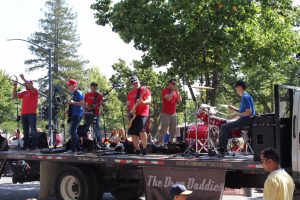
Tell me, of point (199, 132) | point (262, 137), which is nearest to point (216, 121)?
point (199, 132)

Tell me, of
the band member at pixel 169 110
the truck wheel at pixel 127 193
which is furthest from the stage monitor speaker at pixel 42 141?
the band member at pixel 169 110

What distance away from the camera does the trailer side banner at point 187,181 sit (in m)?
8.95

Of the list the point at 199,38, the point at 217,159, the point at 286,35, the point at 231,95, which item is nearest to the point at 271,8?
the point at 286,35

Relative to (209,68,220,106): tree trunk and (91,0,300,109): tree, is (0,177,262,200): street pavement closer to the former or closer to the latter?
(91,0,300,109): tree

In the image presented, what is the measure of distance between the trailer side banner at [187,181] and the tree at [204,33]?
31.0ft

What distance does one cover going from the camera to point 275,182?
17.8ft

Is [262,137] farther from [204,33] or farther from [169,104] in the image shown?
[204,33]

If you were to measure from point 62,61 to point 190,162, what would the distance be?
69.8 metres

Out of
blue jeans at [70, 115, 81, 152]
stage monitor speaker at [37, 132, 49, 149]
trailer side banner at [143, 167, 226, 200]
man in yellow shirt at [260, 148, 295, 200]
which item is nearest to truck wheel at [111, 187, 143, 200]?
blue jeans at [70, 115, 81, 152]

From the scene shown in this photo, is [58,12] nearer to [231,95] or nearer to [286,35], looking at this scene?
[231,95]

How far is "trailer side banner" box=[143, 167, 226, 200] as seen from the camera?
8.95 m

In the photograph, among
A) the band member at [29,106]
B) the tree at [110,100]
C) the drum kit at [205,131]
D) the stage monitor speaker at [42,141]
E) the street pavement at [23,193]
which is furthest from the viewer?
the tree at [110,100]

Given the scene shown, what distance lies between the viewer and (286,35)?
20672mm

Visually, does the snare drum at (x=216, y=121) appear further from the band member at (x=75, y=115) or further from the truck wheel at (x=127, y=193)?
the band member at (x=75, y=115)
